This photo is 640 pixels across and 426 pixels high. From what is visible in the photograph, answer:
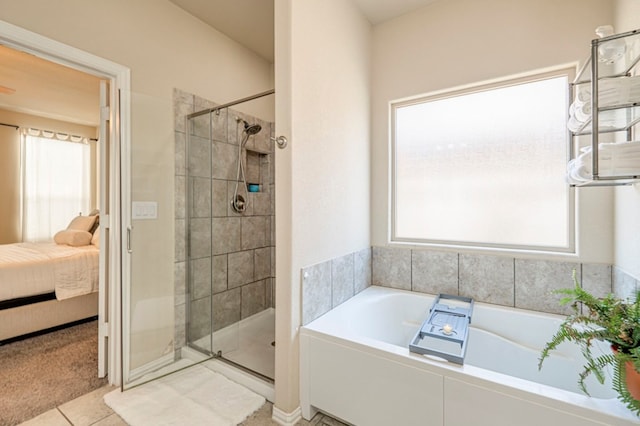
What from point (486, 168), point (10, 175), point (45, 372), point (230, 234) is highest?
point (10, 175)

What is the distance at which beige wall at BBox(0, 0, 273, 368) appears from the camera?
1840 millimetres

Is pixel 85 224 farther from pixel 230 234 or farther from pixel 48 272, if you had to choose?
pixel 230 234

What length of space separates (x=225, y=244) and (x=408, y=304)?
1.61m

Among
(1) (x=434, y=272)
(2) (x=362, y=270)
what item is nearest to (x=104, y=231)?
(2) (x=362, y=270)

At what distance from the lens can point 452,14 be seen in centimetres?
211

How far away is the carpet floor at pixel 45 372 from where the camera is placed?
1736 mm

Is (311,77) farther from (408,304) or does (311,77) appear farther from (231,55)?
(408,304)

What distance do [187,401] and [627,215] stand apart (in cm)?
265

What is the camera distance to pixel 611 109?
47.9 inches

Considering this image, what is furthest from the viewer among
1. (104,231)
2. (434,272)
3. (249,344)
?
(249,344)

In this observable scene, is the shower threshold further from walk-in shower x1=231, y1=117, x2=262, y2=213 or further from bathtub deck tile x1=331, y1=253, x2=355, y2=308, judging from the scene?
walk-in shower x1=231, y1=117, x2=262, y2=213

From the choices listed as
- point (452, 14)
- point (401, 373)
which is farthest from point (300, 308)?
point (452, 14)

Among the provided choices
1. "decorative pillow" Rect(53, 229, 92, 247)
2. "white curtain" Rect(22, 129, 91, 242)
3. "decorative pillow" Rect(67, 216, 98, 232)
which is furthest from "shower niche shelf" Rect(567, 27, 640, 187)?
"white curtain" Rect(22, 129, 91, 242)

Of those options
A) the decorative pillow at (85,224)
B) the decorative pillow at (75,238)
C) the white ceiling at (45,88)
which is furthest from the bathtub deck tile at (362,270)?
the decorative pillow at (85,224)
